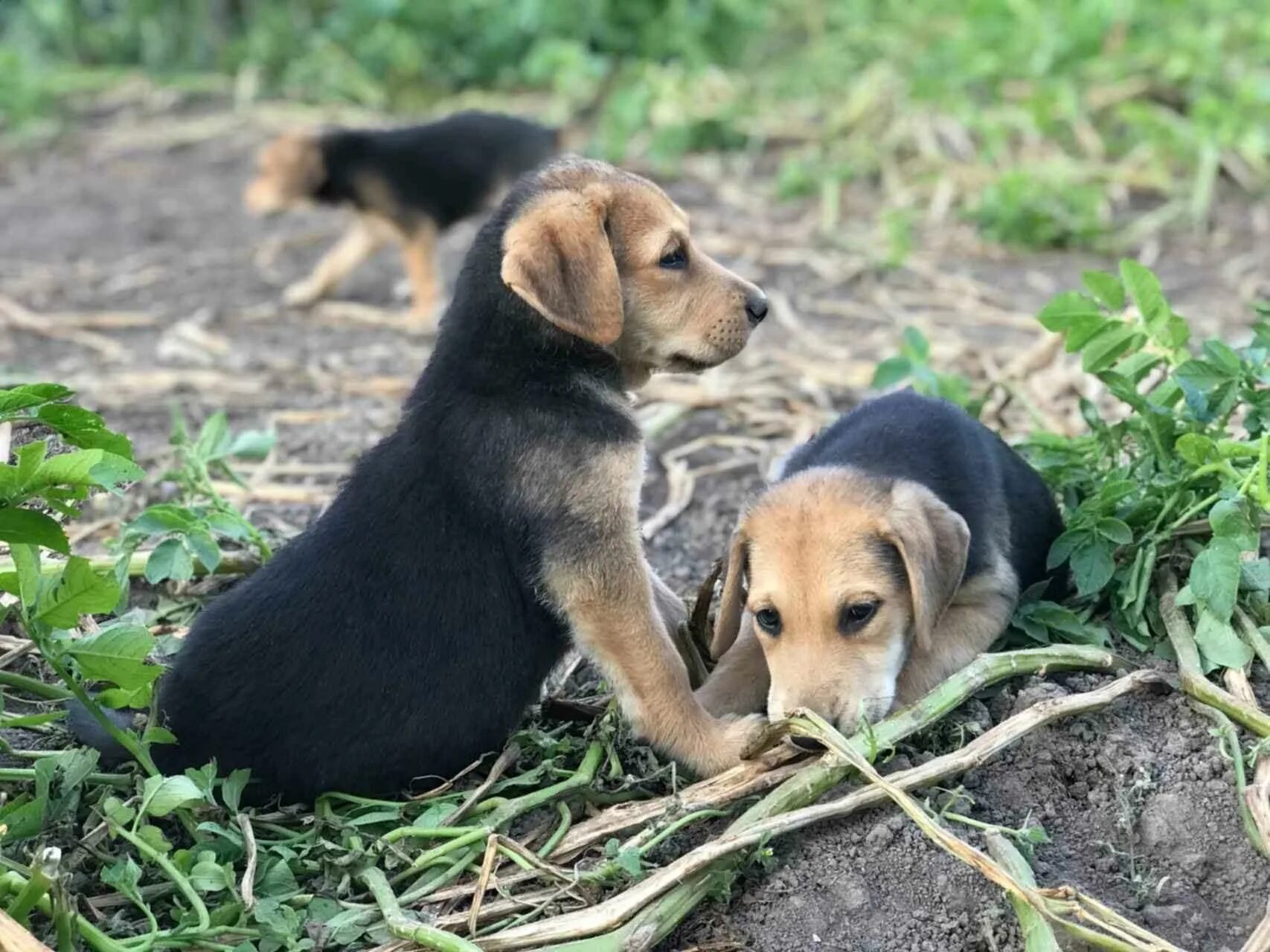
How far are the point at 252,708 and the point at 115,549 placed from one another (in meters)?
1.31

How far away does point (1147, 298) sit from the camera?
5.00 metres

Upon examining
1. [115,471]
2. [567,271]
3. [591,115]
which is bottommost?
[591,115]

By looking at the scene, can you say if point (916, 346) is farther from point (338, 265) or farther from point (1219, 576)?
point (338, 265)

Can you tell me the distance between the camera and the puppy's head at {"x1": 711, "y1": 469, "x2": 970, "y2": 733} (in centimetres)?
430

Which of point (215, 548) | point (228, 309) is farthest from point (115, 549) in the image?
point (228, 309)

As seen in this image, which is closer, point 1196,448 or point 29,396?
point 29,396

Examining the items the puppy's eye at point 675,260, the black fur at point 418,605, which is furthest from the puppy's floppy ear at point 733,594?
the puppy's eye at point 675,260

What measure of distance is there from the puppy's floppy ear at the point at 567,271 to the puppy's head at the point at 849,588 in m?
0.77

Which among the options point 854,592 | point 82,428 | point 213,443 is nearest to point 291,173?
point 213,443

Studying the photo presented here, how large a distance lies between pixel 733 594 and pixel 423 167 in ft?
22.5

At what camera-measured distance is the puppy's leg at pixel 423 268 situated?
10.4 metres

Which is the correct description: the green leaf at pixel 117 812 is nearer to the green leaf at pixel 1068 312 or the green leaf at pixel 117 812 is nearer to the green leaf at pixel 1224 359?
the green leaf at pixel 1068 312

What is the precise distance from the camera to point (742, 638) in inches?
192

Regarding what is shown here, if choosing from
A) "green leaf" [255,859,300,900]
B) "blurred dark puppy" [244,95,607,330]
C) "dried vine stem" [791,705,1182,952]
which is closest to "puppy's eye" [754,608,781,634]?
"dried vine stem" [791,705,1182,952]
